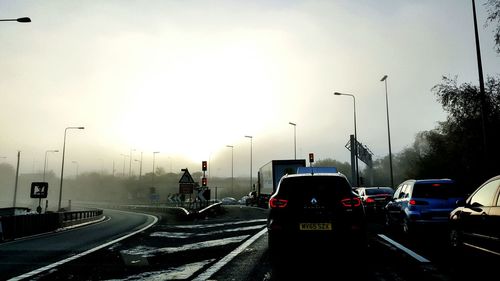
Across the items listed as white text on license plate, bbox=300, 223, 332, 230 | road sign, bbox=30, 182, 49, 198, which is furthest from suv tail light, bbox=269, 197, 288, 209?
road sign, bbox=30, 182, 49, 198

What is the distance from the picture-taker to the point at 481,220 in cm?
679

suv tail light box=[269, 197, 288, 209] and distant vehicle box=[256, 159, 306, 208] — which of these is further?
distant vehicle box=[256, 159, 306, 208]

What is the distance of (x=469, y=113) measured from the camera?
26266 millimetres

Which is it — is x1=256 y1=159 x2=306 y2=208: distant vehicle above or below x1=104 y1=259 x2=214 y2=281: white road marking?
above

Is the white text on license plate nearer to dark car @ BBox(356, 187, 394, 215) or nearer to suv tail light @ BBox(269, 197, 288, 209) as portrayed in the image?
suv tail light @ BBox(269, 197, 288, 209)

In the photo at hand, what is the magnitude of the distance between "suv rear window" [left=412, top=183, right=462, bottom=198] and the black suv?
5.21 m

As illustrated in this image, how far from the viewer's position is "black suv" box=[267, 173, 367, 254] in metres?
7.20

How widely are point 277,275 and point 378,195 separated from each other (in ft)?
52.1

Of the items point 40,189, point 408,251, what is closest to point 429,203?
point 408,251

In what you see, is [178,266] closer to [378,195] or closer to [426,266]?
[426,266]

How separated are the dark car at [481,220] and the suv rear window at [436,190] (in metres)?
3.69

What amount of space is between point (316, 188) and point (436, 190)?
601 centimetres

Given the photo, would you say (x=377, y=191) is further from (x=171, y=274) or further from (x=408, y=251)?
(x=171, y=274)

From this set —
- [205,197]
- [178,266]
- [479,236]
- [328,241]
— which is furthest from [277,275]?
[205,197]
